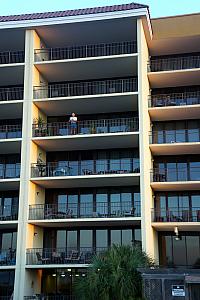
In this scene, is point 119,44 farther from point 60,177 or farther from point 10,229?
point 10,229

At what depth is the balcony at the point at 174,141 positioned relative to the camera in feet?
90.4

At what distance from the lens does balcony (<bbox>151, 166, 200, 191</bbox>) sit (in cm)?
2670

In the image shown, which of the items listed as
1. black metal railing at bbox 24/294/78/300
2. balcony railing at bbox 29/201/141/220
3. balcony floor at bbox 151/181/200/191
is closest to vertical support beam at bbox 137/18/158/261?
balcony floor at bbox 151/181/200/191

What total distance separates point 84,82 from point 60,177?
7.75 meters

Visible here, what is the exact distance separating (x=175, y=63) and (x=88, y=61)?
6.51 m

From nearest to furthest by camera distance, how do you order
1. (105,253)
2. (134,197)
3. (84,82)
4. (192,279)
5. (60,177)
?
(192,279)
(105,253)
(60,177)
(134,197)
(84,82)

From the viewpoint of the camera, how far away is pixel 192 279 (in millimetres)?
18703

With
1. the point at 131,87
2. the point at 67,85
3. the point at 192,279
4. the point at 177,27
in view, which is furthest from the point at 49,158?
the point at 192,279

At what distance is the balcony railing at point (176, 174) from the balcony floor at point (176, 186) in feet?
1.74

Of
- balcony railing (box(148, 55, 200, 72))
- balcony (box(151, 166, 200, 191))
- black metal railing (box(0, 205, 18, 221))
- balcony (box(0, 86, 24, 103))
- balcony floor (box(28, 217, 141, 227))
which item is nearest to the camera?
balcony floor (box(28, 217, 141, 227))

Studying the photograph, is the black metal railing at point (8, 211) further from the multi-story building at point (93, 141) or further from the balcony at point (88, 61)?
the balcony at point (88, 61)

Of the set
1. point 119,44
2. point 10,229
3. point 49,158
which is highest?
point 119,44

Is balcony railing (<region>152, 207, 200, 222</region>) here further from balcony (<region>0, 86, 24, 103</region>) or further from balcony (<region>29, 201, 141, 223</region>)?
balcony (<region>0, 86, 24, 103</region>)

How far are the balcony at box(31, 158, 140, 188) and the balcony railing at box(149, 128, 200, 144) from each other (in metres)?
2.03
